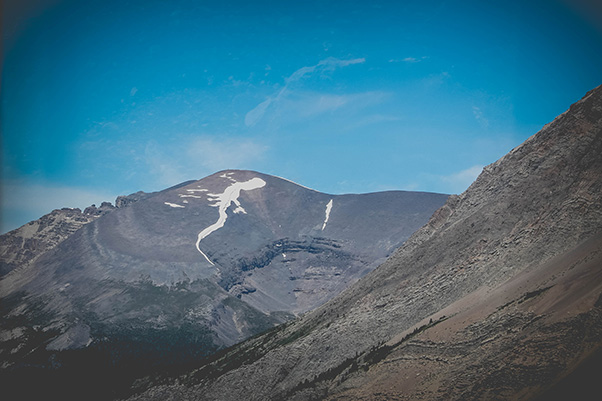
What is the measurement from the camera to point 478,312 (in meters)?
41.4

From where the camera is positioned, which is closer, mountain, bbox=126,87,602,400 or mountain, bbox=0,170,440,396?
mountain, bbox=126,87,602,400

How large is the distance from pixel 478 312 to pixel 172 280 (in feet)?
386

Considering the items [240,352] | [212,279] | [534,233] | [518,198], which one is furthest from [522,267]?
[212,279]

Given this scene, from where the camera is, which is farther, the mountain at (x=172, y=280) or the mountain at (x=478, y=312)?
the mountain at (x=172, y=280)

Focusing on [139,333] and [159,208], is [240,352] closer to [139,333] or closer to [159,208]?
[139,333]

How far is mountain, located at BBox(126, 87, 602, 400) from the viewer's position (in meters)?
30.3

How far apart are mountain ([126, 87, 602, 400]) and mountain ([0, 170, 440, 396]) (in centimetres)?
3725

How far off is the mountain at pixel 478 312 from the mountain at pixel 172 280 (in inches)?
1467

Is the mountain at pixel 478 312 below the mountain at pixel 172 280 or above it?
below

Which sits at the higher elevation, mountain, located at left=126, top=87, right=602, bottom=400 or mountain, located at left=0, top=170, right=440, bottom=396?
mountain, located at left=0, top=170, right=440, bottom=396

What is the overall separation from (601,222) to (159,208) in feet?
523

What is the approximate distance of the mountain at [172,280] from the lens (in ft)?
378

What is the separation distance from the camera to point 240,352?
80.6 meters

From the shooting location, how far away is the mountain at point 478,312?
30.3 metres
